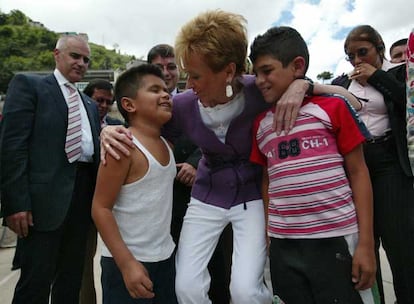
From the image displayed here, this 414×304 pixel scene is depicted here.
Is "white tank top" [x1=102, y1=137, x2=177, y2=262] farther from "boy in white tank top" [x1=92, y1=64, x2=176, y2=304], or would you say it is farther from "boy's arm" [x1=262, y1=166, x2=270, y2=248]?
"boy's arm" [x1=262, y1=166, x2=270, y2=248]

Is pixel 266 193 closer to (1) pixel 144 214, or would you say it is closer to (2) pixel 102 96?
(1) pixel 144 214

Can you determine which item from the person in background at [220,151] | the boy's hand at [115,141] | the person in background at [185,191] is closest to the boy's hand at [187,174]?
the person in background at [185,191]

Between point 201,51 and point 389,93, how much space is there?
107 cm

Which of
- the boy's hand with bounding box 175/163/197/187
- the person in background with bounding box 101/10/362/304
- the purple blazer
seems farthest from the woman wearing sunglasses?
the boy's hand with bounding box 175/163/197/187

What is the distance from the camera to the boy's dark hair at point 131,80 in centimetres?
183

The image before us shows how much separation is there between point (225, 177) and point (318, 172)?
488mm

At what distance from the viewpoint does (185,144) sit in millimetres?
2232

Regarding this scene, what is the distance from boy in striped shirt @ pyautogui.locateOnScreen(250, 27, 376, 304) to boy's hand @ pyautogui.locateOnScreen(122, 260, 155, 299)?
59cm

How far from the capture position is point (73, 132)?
2.34 m

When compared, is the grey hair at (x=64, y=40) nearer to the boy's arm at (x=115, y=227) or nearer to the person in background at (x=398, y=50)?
the boy's arm at (x=115, y=227)

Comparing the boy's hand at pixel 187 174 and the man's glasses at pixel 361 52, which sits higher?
the man's glasses at pixel 361 52

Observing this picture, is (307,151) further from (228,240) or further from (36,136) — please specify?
(36,136)

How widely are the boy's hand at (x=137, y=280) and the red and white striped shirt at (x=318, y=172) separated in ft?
2.04

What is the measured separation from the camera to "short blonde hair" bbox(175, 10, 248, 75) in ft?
5.53
